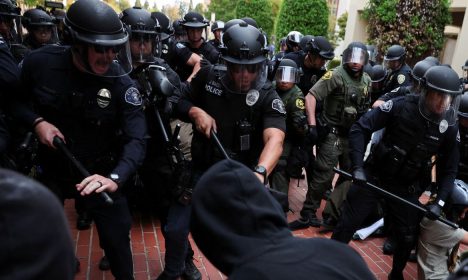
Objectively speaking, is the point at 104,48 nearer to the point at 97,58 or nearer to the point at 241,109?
the point at 97,58

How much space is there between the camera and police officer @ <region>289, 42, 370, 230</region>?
4.64 meters

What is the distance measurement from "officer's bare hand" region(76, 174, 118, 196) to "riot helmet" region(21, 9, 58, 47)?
3.87m

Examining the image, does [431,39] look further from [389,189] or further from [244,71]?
[244,71]

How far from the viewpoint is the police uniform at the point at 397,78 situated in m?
6.16

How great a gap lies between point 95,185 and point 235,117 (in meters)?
1.13

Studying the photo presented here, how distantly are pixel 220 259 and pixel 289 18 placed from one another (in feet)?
52.4

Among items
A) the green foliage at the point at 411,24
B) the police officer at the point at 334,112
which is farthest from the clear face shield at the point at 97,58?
the green foliage at the point at 411,24

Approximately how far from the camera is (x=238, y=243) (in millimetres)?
1235

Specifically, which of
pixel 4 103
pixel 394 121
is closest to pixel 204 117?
pixel 4 103

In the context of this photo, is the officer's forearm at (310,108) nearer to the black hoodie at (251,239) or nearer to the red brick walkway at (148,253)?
the red brick walkway at (148,253)

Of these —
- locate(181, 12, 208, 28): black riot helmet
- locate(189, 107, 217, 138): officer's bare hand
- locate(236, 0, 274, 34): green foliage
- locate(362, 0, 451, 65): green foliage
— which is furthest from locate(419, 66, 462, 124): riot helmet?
locate(236, 0, 274, 34): green foliage

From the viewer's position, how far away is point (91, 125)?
258cm

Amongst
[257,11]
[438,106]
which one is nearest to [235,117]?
[438,106]

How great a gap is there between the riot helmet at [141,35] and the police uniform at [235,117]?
0.63 metres
